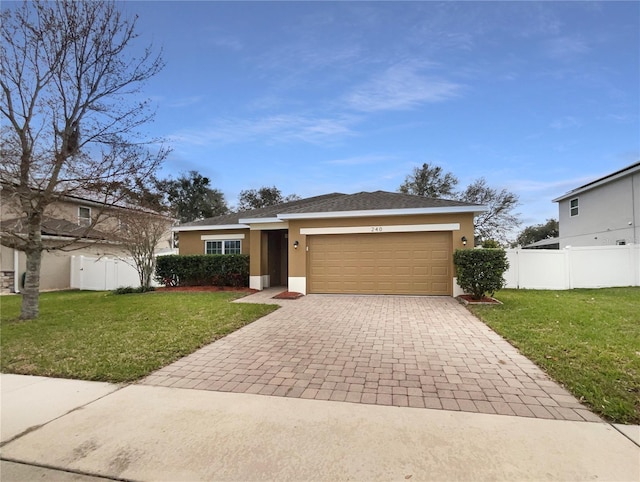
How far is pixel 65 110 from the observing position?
853 cm

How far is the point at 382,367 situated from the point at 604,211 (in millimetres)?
19314

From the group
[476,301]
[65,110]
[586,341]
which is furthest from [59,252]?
[586,341]

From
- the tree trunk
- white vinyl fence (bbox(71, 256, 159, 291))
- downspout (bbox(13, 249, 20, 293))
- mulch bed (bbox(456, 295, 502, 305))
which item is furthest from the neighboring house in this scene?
downspout (bbox(13, 249, 20, 293))

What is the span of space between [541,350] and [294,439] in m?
4.35

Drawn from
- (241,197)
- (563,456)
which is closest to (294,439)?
(563,456)

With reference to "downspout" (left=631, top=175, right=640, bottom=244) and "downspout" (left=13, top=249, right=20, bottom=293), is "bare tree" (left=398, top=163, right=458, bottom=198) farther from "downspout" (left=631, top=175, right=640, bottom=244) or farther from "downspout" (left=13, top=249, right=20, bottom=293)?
"downspout" (left=13, top=249, right=20, bottom=293)

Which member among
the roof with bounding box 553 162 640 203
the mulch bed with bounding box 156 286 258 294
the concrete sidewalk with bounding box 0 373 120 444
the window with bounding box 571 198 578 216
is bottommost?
the concrete sidewalk with bounding box 0 373 120 444

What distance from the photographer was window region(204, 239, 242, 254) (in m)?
15.9

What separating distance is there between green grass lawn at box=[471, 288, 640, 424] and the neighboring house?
8.16 meters

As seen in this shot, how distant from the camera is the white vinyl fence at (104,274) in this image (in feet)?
54.7

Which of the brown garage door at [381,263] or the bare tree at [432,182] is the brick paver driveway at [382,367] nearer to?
the brown garage door at [381,263]

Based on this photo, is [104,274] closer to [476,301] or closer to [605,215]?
[476,301]

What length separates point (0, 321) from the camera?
8.38 m

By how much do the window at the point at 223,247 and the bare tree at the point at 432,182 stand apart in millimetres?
19304
